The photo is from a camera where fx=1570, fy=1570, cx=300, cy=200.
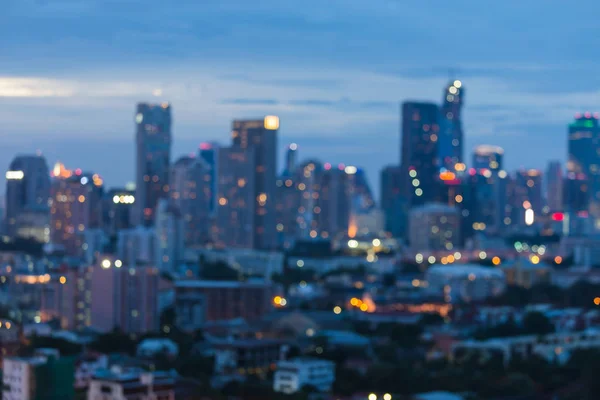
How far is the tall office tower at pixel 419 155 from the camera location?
5188cm

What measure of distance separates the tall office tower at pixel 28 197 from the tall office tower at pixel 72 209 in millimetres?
657

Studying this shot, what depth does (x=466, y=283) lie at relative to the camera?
3002cm

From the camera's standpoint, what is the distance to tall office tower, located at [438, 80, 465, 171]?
5338 cm

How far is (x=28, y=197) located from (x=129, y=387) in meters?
27.7

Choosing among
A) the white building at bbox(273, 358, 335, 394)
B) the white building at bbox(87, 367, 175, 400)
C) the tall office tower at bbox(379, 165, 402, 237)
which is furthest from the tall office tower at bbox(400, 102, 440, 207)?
the white building at bbox(87, 367, 175, 400)

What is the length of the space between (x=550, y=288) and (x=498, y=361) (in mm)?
11744

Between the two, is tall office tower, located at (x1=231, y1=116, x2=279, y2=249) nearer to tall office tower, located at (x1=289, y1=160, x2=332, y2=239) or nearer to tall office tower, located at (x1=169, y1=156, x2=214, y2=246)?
tall office tower, located at (x1=169, y1=156, x2=214, y2=246)

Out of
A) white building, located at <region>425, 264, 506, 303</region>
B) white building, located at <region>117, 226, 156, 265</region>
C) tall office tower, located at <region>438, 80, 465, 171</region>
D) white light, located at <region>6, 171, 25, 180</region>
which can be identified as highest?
tall office tower, located at <region>438, 80, 465, 171</region>

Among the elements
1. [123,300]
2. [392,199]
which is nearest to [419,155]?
[392,199]

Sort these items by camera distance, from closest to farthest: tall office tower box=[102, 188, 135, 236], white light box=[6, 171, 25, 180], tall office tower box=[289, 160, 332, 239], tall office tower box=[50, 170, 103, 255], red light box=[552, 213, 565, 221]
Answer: white light box=[6, 171, 25, 180], tall office tower box=[50, 170, 103, 255], tall office tower box=[102, 188, 135, 236], tall office tower box=[289, 160, 332, 239], red light box=[552, 213, 565, 221]

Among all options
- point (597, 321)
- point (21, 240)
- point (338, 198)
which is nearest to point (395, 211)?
point (338, 198)

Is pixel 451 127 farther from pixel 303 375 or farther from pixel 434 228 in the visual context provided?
pixel 303 375

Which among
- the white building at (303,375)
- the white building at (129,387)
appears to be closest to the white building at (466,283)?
the white building at (303,375)

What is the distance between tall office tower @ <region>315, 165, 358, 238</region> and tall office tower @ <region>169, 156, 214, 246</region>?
256 inches
